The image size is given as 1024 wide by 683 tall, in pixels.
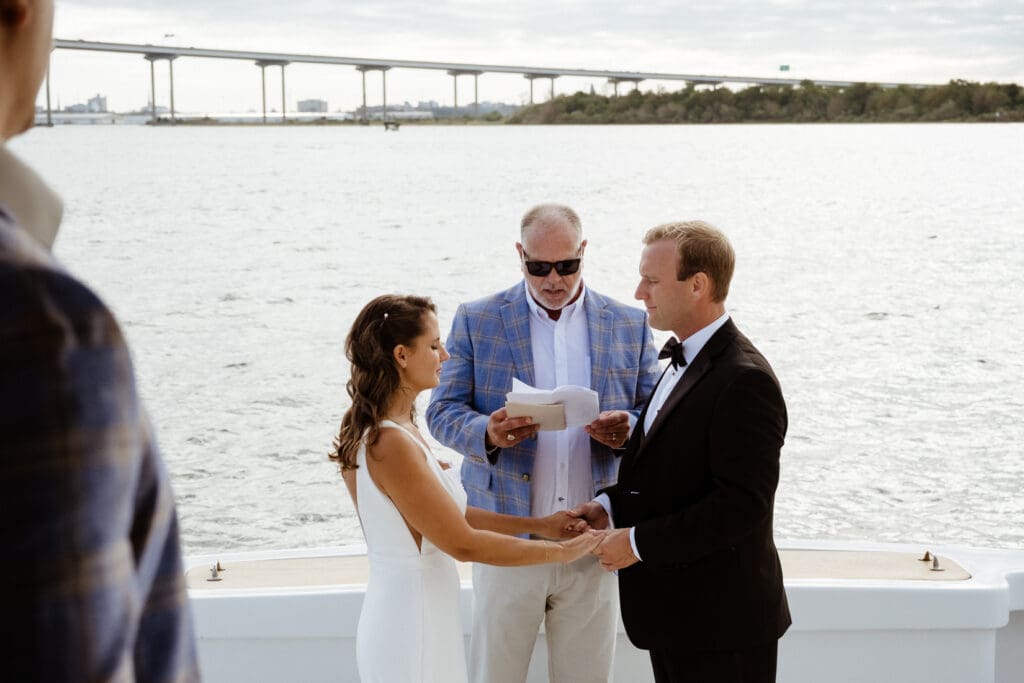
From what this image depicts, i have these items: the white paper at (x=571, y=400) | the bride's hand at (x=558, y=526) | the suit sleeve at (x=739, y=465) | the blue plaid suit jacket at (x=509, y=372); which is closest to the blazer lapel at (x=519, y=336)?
the blue plaid suit jacket at (x=509, y=372)

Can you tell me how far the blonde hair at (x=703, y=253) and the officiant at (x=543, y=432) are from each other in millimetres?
459

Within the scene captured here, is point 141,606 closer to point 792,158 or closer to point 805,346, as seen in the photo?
point 805,346

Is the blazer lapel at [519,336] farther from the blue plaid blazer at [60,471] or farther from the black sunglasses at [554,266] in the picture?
the blue plaid blazer at [60,471]

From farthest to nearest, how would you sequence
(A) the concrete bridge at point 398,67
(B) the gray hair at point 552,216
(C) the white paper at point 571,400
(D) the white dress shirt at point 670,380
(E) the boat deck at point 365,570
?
(A) the concrete bridge at point 398,67 → (E) the boat deck at point 365,570 → (B) the gray hair at point 552,216 → (C) the white paper at point 571,400 → (D) the white dress shirt at point 670,380

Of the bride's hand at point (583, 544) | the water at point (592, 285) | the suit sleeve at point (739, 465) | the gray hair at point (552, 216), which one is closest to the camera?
the suit sleeve at point (739, 465)

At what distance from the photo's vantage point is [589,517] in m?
2.36

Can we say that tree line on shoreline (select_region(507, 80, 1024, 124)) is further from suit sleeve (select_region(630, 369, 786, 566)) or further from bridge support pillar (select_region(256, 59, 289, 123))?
suit sleeve (select_region(630, 369, 786, 566))

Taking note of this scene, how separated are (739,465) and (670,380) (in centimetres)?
27

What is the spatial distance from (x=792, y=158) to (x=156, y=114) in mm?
42302

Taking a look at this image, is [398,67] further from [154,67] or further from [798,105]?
[798,105]

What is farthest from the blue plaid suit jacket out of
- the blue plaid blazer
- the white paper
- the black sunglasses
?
the blue plaid blazer

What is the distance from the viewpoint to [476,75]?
61875mm

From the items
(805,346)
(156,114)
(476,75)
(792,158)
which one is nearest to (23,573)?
(805,346)

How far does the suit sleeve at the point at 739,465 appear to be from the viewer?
2016 millimetres
